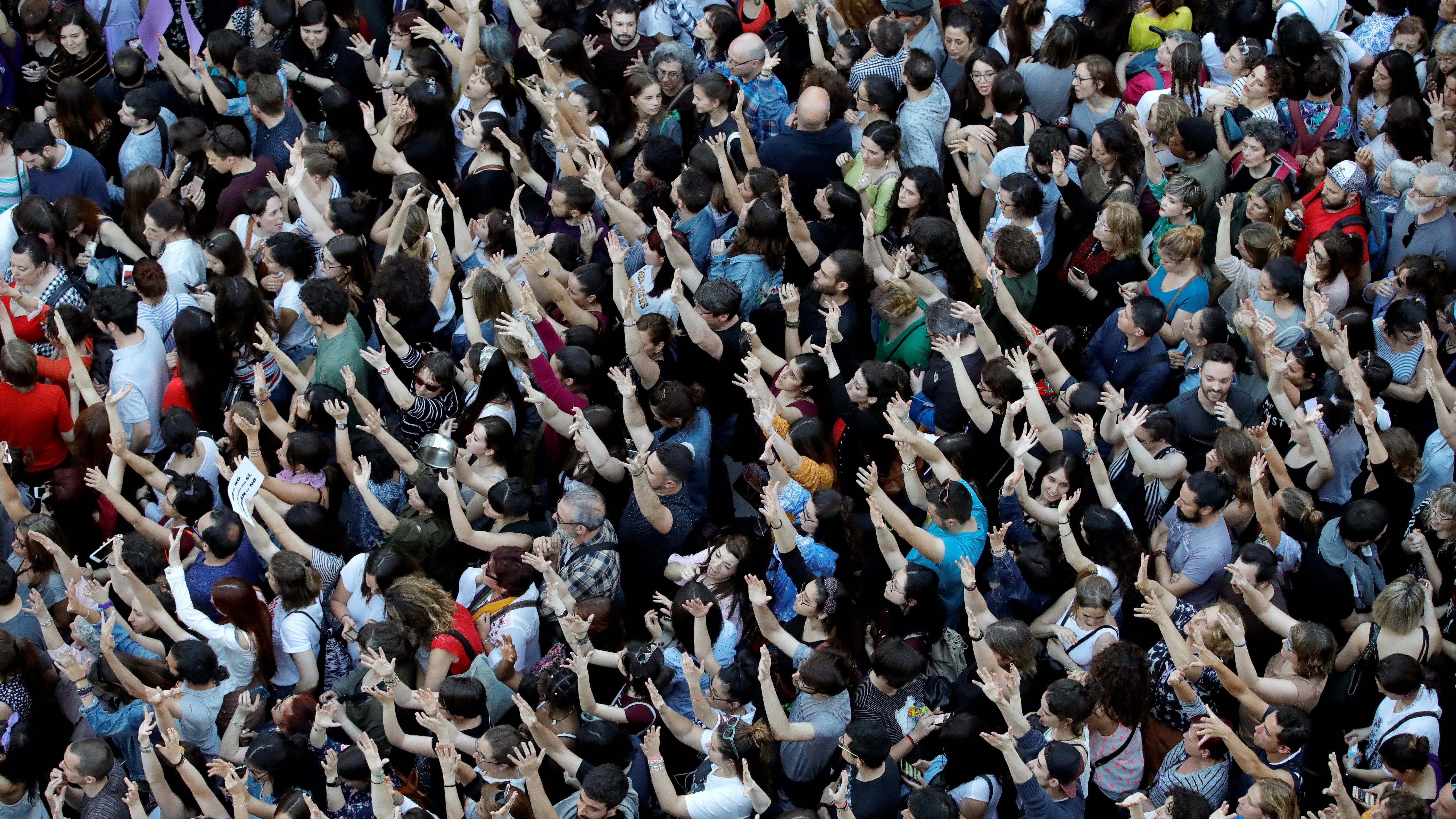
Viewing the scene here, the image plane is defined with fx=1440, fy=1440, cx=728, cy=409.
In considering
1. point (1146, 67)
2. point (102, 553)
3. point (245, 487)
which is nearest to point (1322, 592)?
point (1146, 67)

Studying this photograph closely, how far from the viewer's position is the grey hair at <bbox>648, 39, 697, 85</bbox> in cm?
906

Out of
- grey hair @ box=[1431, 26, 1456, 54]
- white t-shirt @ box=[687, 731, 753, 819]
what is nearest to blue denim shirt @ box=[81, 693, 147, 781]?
white t-shirt @ box=[687, 731, 753, 819]

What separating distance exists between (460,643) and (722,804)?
4.52ft

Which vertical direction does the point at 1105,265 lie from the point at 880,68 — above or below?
below

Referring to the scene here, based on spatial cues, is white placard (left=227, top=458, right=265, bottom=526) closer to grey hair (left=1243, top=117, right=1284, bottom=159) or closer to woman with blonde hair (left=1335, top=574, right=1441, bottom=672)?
woman with blonde hair (left=1335, top=574, right=1441, bottom=672)

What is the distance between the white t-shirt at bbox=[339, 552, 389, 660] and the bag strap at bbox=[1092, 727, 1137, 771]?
10.1 feet

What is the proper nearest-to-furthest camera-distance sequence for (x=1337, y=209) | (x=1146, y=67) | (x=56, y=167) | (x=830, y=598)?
(x=830, y=598) < (x=1337, y=209) < (x=56, y=167) < (x=1146, y=67)

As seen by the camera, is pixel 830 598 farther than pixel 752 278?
No

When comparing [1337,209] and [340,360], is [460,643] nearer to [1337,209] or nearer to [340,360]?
[340,360]

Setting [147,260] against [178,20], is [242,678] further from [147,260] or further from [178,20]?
[178,20]

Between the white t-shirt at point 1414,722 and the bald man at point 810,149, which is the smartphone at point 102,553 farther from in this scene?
the white t-shirt at point 1414,722

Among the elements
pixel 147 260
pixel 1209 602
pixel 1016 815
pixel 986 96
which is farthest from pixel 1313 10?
pixel 147 260

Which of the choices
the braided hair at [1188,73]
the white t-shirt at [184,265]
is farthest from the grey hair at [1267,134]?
the white t-shirt at [184,265]

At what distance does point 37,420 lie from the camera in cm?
730
